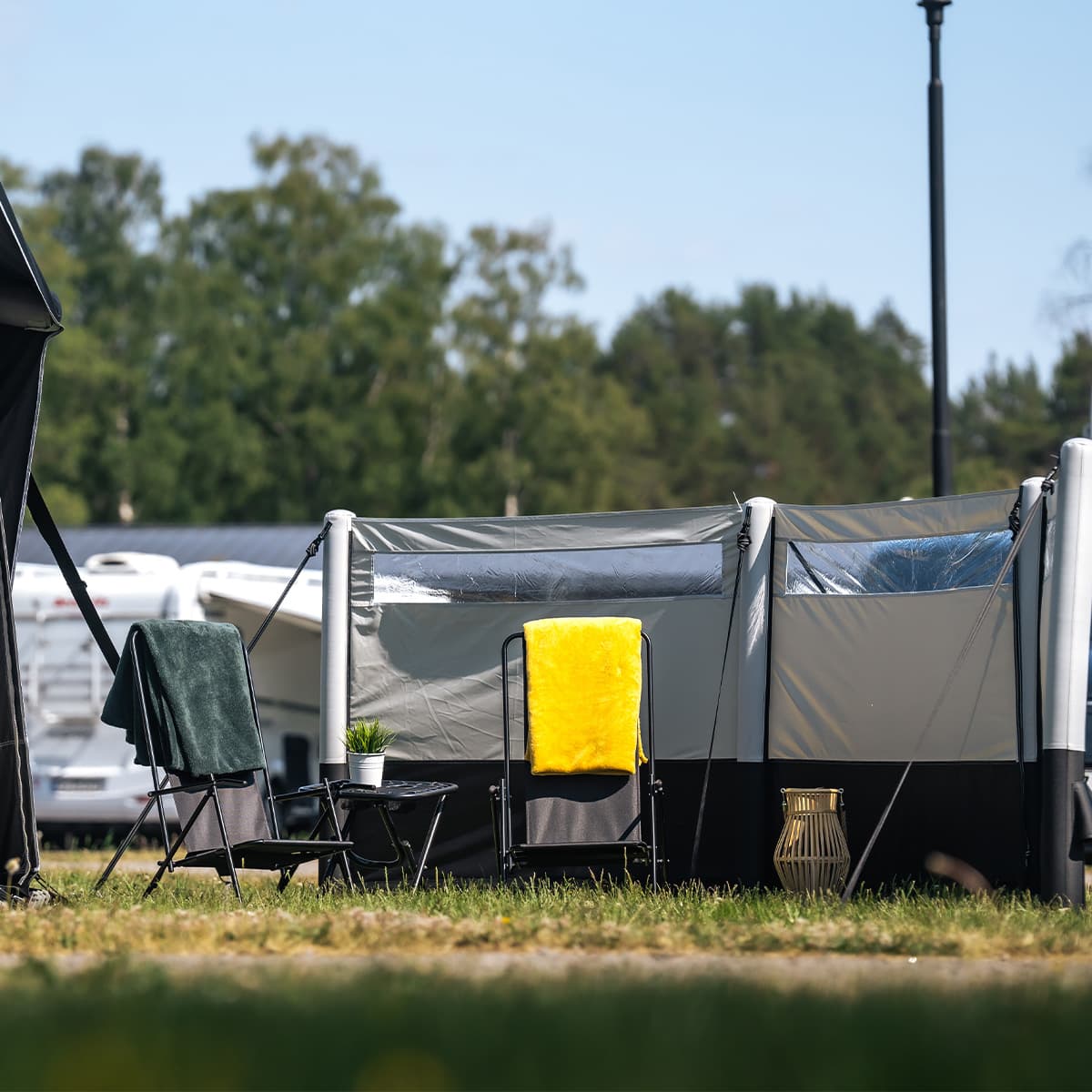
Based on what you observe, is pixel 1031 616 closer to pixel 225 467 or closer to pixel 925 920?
pixel 925 920

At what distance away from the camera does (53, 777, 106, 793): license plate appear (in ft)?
42.7

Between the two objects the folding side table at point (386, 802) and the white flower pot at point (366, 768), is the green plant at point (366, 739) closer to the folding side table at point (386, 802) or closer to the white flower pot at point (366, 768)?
the white flower pot at point (366, 768)

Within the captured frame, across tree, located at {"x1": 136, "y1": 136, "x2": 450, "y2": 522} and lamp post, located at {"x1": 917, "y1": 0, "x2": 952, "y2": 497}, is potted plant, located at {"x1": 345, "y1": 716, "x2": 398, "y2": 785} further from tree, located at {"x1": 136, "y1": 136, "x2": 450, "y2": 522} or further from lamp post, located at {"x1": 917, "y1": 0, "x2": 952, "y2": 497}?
tree, located at {"x1": 136, "y1": 136, "x2": 450, "y2": 522}

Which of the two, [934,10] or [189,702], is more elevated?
[934,10]

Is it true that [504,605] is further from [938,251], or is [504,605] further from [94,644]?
[94,644]

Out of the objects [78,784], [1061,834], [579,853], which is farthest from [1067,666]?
[78,784]

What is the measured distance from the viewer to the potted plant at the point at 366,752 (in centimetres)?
841

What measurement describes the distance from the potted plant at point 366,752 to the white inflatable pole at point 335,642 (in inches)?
7.6

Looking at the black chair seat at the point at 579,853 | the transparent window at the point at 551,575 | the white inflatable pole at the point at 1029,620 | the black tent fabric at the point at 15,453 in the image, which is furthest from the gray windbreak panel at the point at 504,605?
the black tent fabric at the point at 15,453

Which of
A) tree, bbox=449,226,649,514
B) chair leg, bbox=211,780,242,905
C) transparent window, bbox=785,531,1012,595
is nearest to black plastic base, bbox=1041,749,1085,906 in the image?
transparent window, bbox=785,531,1012,595

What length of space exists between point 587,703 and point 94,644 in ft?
20.5

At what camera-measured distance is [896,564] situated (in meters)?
8.05

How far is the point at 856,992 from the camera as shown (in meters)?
4.58

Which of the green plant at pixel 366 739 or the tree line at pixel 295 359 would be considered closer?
the green plant at pixel 366 739
